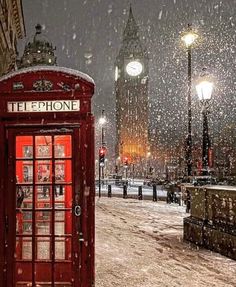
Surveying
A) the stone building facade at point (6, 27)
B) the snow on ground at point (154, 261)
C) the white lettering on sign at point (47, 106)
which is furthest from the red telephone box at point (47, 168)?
the stone building facade at point (6, 27)

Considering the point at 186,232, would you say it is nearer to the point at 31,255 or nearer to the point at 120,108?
the point at 31,255

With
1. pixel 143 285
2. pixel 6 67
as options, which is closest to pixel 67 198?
pixel 143 285

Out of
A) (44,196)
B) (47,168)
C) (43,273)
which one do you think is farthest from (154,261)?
(47,168)

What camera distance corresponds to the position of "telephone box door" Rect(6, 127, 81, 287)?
194 inches

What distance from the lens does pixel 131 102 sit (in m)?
124

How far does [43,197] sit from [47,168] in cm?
34

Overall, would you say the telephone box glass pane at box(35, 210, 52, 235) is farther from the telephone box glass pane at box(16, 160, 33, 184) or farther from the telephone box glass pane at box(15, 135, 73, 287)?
the telephone box glass pane at box(16, 160, 33, 184)

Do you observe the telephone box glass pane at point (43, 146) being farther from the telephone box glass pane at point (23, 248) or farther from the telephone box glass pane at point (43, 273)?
the telephone box glass pane at point (43, 273)

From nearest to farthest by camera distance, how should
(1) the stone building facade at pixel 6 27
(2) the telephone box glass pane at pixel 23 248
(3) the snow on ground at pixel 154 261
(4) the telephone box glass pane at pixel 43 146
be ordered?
(4) the telephone box glass pane at pixel 43 146, (2) the telephone box glass pane at pixel 23 248, (3) the snow on ground at pixel 154 261, (1) the stone building facade at pixel 6 27

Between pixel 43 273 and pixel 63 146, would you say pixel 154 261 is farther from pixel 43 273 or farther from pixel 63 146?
pixel 63 146

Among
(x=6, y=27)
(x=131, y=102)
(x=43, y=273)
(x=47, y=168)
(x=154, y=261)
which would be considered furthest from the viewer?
(x=131, y=102)

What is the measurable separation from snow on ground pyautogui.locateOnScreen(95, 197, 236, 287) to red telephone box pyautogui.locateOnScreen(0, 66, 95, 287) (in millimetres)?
1527

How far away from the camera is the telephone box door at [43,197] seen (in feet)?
16.2

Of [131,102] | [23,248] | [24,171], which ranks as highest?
[131,102]
